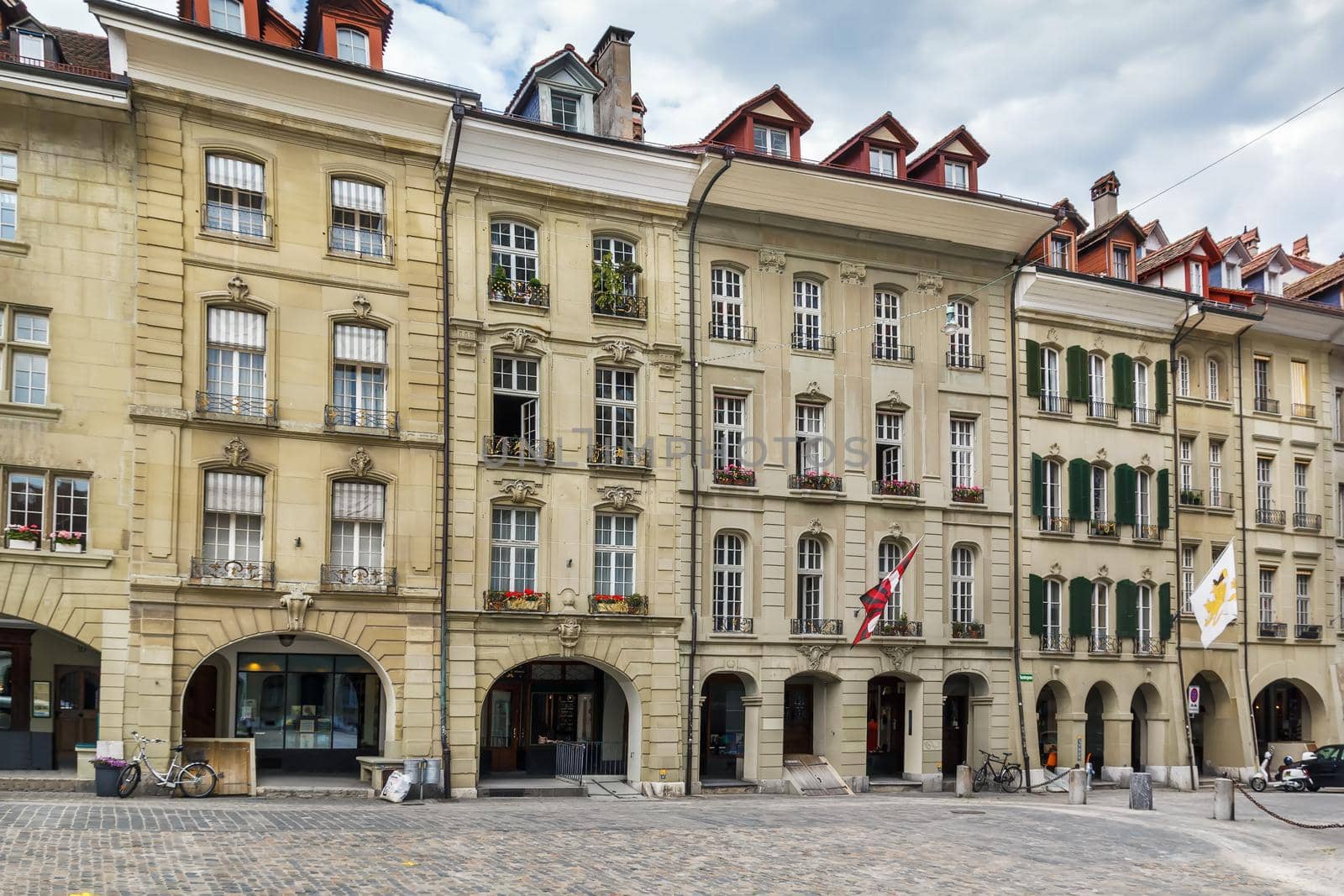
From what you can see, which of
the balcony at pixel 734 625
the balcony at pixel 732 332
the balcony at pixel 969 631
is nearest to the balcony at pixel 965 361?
the balcony at pixel 732 332

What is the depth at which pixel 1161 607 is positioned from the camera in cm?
4447

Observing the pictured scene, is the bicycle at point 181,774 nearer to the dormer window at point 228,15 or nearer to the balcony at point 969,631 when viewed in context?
the dormer window at point 228,15

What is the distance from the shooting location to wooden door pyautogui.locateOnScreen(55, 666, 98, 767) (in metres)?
32.6

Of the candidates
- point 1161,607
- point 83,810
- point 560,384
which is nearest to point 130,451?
point 83,810

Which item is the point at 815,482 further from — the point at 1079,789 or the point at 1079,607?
the point at 1079,789

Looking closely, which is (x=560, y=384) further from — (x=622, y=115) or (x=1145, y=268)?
(x=1145, y=268)

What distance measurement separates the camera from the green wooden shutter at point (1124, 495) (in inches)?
1730

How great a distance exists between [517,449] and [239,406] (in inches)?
274

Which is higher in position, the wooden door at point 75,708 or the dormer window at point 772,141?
the dormer window at point 772,141

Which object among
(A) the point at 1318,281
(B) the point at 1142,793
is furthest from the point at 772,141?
(A) the point at 1318,281

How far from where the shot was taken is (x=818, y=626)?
3794 cm

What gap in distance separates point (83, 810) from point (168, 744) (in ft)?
14.4

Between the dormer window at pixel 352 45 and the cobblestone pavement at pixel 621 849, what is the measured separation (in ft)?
58.1

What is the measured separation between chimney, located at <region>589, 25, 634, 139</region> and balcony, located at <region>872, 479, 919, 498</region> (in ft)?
39.8
